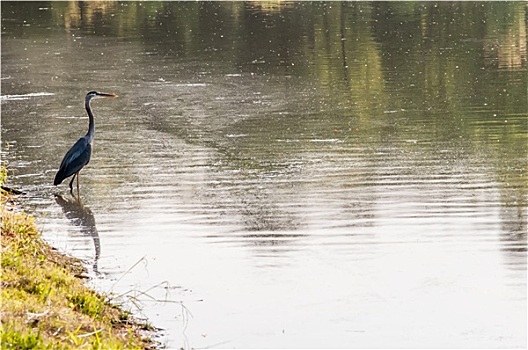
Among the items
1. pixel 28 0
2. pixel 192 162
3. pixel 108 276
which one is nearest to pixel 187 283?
pixel 108 276

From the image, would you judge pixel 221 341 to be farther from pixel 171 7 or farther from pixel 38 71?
pixel 171 7

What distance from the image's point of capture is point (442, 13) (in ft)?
125

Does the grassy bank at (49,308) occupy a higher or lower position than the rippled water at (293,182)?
higher

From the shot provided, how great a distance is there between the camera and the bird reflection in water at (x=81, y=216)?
12398 mm

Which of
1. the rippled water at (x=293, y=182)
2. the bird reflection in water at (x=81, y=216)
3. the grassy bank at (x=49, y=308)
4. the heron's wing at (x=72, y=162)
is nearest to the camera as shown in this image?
the grassy bank at (x=49, y=308)

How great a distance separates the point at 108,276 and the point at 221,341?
234 cm

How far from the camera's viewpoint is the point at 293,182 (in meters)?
15.0

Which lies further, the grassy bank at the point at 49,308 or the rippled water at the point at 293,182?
the rippled water at the point at 293,182

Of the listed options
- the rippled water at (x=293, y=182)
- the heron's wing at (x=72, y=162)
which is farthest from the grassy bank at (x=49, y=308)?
the heron's wing at (x=72, y=162)

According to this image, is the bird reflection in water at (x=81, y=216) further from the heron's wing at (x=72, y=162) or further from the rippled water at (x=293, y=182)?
the heron's wing at (x=72, y=162)

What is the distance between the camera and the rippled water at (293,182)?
948 cm

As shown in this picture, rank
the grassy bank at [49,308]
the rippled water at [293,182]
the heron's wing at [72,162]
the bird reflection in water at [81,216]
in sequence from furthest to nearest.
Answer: the heron's wing at [72,162]
the bird reflection in water at [81,216]
the rippled water at [293,182]
the grassy bank at [49,308]

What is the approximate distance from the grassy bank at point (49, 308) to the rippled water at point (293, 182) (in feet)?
1.48

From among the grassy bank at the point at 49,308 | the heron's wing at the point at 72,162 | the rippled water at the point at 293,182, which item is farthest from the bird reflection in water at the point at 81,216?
the grassy bank at the point at 49,308
